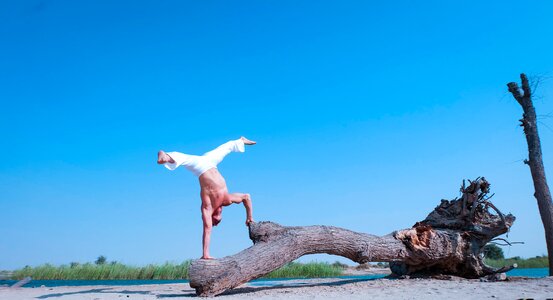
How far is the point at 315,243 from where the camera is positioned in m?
8.18

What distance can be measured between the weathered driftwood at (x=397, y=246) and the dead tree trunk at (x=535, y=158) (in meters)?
1.48

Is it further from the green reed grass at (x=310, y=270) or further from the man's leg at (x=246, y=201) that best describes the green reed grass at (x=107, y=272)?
the man's leg at (x=246, y=201)

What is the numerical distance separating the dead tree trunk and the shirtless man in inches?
292

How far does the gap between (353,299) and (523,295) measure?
2.49 metres

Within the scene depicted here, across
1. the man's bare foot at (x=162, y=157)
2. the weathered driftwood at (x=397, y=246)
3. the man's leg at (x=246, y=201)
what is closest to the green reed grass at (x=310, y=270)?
the weathered driftwood at (x=397, y=246)

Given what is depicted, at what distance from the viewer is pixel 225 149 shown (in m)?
8.69

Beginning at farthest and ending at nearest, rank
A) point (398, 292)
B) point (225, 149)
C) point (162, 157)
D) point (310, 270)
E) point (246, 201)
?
point (310, 270) < point (225, 149) < point (246, 201) < point (162, 157) < point (398, 292)

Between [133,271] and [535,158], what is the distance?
15845 millimetres

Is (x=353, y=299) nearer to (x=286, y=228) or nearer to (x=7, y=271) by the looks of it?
(x=286, y=228)

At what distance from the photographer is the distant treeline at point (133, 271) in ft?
56.3

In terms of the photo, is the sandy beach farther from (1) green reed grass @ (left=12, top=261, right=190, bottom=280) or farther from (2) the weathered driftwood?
(1) green reed grass @ (left=12, top=261, right=190, bottom=280)

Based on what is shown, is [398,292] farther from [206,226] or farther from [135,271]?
[135,271]

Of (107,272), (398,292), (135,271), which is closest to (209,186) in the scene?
(398,292)

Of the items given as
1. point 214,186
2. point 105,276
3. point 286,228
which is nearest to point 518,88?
point 286,228
